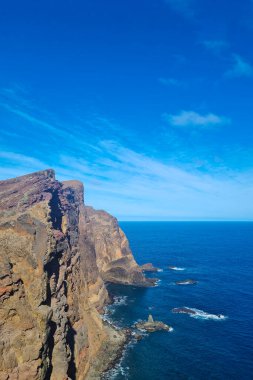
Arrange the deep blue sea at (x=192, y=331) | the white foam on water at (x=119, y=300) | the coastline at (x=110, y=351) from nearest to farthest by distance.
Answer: the coastline at (x=110, y=351) < the deep blue sea at (x=192, y=331) < the white foam on water at (x=119, y=300)

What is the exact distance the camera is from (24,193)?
92.8m

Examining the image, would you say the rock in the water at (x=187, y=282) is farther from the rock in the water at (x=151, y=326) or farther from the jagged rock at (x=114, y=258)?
the rock in the water at (x=151, y=326)

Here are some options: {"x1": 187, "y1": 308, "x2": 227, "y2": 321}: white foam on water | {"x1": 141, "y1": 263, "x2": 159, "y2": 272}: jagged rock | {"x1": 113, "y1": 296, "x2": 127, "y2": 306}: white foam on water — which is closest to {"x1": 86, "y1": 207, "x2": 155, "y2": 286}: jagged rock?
{"x1": 141, "y1": 263, "x2": 159, "y2": 272}: jagged rock

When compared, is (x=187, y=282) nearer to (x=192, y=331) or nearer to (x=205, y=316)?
(x=205, y=316)

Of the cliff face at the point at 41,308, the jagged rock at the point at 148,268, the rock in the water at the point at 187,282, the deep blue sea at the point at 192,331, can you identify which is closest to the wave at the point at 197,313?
the deep blue sea at the point at 192,331

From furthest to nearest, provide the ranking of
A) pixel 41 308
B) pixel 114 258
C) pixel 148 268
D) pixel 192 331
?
1. pixel 148 268
2. pixel 114 258
3. pixel 192 331
4. pixel 41 308

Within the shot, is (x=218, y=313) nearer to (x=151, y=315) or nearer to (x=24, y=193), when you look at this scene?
(x=151, y=315)

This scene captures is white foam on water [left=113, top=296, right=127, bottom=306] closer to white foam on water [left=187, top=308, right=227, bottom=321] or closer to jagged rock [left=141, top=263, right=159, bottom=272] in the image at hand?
white foam on water [left=187, top=308, right=227, bottom=321]

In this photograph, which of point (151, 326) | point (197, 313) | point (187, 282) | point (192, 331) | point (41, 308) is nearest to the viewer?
point (41, 308)

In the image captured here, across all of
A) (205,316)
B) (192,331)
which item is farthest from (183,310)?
(192,331)

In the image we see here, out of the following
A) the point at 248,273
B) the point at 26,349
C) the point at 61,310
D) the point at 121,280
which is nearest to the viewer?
the point at 26,349

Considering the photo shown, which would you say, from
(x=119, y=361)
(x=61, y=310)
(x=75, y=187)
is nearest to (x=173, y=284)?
(x=75, y=187)

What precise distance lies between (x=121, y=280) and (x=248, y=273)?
6437 centimetres

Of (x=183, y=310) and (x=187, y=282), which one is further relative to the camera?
(x=187, y=282)
